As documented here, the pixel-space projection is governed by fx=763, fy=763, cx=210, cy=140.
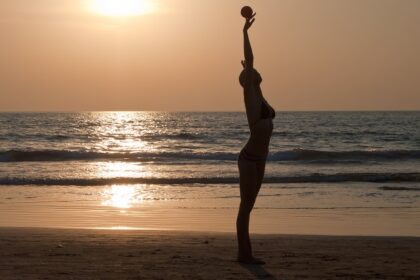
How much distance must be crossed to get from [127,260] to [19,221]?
5.55m

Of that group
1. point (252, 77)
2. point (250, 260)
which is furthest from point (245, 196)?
point (252, 77)

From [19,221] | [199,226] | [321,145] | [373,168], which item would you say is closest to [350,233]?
[199,226]

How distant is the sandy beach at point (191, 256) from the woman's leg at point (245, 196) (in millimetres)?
194

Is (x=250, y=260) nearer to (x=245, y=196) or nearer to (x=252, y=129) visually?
(x=245, y=196)

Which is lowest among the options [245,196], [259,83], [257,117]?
[245,196]

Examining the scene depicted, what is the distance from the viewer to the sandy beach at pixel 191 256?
23.1ft

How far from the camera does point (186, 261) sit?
7758mm

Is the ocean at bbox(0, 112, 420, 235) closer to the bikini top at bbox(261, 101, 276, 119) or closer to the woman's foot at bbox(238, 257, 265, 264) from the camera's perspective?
the woman's foot at bbox(238, 257, 265, 264)

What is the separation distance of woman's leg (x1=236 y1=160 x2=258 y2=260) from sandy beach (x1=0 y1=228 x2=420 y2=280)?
19cm

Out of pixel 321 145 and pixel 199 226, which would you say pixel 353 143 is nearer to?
pixel 321 145

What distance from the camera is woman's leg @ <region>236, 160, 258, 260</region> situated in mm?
7375

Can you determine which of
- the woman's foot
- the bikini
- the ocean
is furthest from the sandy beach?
the ocean

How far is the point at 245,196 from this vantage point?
295 inches

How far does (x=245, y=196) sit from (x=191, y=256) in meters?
1.07
